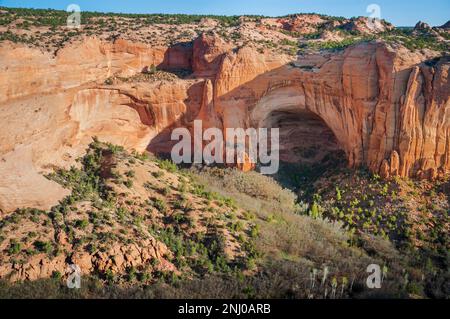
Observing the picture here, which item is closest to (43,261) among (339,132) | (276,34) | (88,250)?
(88,250)

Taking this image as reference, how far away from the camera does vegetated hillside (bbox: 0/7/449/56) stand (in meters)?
28.5

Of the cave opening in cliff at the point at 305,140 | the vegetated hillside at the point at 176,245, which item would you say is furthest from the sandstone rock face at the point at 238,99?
the vegetated hillside at the point at 176,245

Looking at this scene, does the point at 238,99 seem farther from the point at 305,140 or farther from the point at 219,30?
the point at 305,140

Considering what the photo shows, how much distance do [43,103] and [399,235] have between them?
19.6 metres

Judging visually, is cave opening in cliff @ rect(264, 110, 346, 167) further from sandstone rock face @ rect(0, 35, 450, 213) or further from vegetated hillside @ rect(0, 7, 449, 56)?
vegetated hillside @ rect(0, 7, 449, 56)

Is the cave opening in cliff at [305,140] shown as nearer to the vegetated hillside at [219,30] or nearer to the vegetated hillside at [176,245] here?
the vegetated hillside at [219,30]

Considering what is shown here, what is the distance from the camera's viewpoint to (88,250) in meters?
19.7

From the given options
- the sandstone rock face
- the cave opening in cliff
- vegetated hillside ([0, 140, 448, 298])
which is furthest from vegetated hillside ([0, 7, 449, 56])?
vegetated hillside ([0, 140, 448, 298])

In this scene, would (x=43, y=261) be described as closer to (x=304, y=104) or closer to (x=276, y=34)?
(x=304, y=104)

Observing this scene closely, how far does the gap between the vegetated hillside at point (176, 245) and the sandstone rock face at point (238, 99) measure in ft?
7.81

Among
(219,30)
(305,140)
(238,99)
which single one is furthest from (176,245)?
(219,30)

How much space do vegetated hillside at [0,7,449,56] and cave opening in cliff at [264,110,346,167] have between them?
4829 mm

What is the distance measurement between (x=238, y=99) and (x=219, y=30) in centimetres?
644

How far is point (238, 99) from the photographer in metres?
30.8
